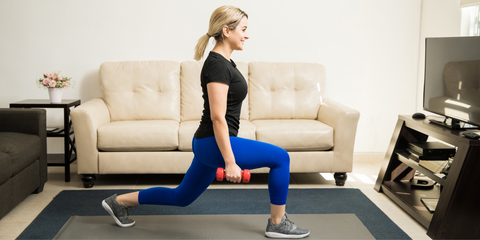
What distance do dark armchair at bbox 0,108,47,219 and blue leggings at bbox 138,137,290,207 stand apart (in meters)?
1.04

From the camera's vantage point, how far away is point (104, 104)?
351 centimetres

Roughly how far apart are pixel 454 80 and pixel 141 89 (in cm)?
248

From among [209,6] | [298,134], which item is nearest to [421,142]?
[298,134]

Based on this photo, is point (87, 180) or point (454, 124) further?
point (87, 180)

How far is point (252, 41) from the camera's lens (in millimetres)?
3947

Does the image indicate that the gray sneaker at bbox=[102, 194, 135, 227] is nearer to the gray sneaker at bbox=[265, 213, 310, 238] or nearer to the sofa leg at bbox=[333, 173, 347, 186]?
the gray sneaker at bbox=[265, 213, 310, 238]

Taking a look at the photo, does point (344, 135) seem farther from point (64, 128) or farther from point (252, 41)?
point (64, 128)

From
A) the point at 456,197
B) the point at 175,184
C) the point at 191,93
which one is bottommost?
the point at 175,184

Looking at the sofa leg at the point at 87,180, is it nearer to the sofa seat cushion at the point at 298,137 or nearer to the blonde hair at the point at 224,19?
the sofa seat cushion at the point at 298,137

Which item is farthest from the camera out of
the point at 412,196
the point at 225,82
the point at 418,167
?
the point at 412,196

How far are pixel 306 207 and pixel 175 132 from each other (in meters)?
1.13

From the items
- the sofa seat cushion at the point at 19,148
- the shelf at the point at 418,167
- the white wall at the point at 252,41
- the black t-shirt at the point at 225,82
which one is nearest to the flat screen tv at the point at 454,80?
the shelf at the point at 418,167

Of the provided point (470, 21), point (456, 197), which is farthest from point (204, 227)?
point (470, 21)

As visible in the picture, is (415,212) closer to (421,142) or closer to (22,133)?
(421,142)
